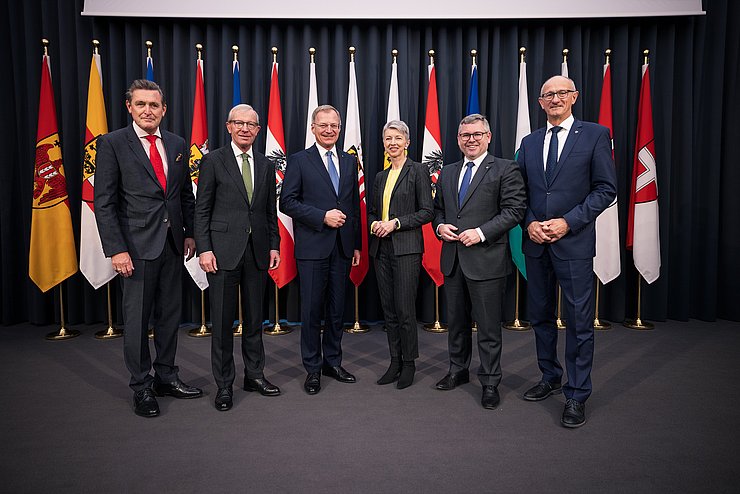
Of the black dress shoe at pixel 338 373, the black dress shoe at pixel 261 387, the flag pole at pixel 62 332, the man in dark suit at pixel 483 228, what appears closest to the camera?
the man in dark suit at pixel 483 228

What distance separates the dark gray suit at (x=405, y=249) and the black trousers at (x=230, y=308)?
30.2 inches

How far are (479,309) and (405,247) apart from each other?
1.85ft

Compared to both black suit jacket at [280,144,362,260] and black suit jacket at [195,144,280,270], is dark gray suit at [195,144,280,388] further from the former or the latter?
black suit jacket at [280,144,362,260]

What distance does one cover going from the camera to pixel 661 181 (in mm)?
4641

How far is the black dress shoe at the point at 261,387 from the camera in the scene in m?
2.83

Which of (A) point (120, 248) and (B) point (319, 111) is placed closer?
(A) point (120, 248)


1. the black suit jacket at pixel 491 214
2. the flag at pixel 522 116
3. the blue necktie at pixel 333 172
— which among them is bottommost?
the black suit jacket at pixel 491 214

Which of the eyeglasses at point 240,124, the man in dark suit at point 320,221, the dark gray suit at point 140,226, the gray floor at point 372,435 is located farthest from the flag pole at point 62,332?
the eyeglasses at point 240,124

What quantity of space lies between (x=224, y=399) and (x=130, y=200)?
1.20m

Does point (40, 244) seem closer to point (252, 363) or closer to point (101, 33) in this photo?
point (101, 33)

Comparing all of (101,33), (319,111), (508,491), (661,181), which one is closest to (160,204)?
(319,111)

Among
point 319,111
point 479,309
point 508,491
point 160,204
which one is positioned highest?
point 319,111

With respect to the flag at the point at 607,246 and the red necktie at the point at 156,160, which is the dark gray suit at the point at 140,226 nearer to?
the red necktie at the point at 156,160

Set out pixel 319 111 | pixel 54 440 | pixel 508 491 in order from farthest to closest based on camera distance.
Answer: pixel 319 111
pixel 54 440
pixel 508 491
